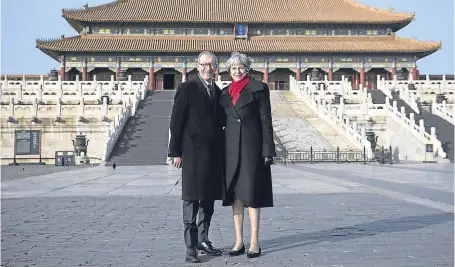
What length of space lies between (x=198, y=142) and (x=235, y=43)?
44776 millimetres

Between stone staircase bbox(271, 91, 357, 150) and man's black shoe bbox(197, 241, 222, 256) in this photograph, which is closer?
man's black shoe bbox(197, 241, 222, 256)

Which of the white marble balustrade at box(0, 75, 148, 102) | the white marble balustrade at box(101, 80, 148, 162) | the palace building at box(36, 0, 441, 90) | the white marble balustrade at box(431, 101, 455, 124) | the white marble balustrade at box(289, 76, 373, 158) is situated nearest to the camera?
the white marble balustrade at box(101, 80, 148, 162)

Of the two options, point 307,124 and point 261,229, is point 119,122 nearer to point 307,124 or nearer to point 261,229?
point 307,124

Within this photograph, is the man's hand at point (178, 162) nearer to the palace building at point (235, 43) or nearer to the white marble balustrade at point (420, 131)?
the white marble balustrade at point (420, 131)

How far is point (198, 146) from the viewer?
5312 millimetres

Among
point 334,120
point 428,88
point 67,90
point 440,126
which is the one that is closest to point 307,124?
point 334,120

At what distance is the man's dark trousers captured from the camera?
5141mm

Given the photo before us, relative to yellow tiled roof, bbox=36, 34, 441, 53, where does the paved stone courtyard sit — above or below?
below

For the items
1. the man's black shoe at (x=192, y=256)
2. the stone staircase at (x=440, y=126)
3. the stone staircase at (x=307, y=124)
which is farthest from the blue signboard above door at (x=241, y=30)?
the man's black shoe at (x=192, y=256)

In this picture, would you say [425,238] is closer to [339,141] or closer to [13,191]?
[13,191]

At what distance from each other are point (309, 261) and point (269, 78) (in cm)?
4609

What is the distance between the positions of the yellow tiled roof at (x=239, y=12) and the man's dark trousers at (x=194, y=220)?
45.5 metres

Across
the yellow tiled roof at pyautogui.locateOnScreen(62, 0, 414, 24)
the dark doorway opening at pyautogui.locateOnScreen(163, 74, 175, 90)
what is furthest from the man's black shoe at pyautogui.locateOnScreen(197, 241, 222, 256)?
the yellow tiled roof at pyautogui.locateOnScreen(62, 0, 414, 24)

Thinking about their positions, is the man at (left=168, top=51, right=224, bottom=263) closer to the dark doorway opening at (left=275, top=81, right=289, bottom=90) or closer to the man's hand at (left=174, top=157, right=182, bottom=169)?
the man's hand at (left=174, top=157, right=182, bottom=169)
